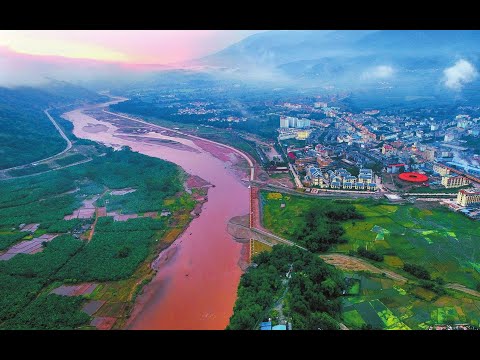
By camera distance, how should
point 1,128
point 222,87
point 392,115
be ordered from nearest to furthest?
point 1,128
point 392,115
point 222,87

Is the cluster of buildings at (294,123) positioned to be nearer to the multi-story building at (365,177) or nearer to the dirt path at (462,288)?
the multi-story building at (365,177)

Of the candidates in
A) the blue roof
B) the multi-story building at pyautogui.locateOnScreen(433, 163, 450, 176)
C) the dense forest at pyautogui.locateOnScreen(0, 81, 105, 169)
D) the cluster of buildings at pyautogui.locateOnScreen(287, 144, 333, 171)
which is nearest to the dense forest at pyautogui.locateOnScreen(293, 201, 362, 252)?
the blue roof

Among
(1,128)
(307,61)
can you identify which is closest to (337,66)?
(307,61)

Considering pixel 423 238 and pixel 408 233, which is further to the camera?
pixel 408 233

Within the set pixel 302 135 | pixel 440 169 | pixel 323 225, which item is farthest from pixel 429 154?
pixel 323 225

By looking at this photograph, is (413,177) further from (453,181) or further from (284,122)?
(284,122)

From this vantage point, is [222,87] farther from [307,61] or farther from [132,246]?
[132,246]

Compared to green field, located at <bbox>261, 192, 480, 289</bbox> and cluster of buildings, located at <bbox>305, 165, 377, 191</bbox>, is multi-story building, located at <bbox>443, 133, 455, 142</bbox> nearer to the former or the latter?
cluster of buildings, located at <bbox>305, 165, 377, 191</bbox>
